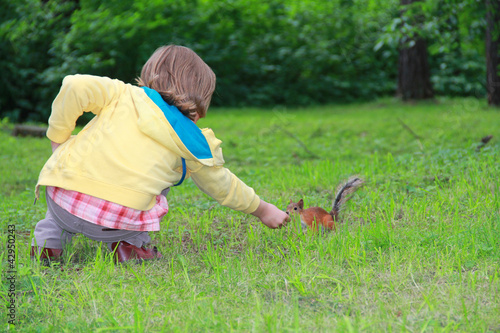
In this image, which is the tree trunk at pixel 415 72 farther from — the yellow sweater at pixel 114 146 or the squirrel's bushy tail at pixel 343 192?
the yellow sweater at pixel 114 146

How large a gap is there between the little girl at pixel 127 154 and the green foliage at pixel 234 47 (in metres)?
6.60

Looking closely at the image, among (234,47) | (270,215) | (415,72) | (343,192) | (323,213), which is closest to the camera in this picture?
(270,215)

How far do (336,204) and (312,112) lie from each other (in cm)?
745

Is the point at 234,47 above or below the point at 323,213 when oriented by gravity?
below

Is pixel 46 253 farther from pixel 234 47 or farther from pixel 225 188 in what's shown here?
pixel 234 47

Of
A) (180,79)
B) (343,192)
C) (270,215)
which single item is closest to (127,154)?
(180,79)

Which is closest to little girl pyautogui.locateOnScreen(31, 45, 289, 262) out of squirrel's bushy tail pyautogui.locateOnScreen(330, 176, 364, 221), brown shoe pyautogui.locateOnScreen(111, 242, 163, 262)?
brown shoe pyautogui.locateOnScreen(111, 242, 163, 262)

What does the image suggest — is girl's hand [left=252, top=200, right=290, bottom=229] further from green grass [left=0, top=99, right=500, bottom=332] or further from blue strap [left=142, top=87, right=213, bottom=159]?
blue strap [left=142, top=87, right=213, bottom=159]

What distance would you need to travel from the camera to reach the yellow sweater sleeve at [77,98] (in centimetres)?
251

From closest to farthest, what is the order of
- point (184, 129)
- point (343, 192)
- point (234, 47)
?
point (184, 129) → point (343, 192) → point (234, 47)

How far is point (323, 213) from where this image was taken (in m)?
3.08

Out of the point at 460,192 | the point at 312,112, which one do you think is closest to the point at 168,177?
the point at 460,192

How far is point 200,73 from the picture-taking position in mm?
2721

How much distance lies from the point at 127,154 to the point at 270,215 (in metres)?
0.87
